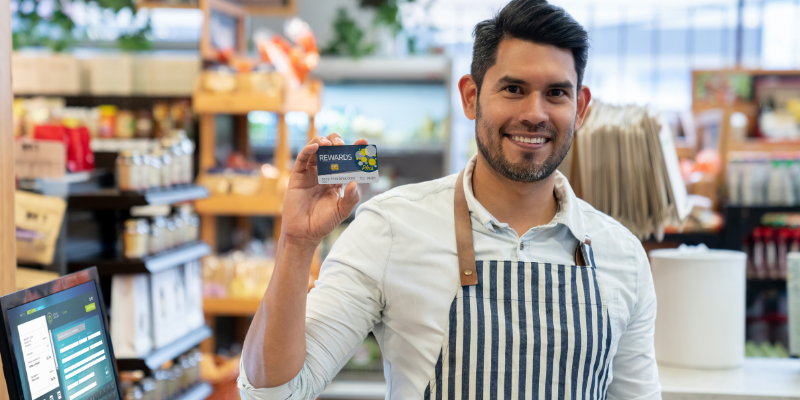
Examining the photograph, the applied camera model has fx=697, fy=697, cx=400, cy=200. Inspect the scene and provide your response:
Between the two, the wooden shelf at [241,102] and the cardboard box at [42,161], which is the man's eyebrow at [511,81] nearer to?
the cardboard box at [42,161]

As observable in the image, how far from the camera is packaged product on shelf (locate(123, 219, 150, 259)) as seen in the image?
3.01 metres

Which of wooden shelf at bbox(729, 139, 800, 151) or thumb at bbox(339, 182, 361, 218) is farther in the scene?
wooden shelf at bbox(729, 139, 800, 151)

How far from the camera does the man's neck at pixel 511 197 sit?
151 centimetres

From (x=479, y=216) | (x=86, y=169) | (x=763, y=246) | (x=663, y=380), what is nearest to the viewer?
(x=479, y=216)

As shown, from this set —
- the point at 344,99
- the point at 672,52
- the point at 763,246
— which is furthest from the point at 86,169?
the point at 672,52

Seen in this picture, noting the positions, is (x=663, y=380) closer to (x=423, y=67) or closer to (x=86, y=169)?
(x=86, y=169)

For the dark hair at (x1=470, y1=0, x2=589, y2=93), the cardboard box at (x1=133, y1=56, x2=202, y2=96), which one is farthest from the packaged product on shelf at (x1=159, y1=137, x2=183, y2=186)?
the dark hair at (x1=470, y1=0, x2=589, y2=93)

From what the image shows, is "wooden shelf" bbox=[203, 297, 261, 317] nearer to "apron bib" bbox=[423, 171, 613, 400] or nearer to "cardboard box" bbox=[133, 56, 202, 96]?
"cardboard box" bbox=[133, 56, 202, 96]

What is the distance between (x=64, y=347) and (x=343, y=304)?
23.9 inches

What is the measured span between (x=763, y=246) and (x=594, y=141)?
10.1 feet

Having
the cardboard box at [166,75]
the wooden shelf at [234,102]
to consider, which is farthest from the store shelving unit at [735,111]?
the cardboard box at [166,75]

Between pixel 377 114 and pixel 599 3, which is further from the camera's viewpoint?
pixel 599 3

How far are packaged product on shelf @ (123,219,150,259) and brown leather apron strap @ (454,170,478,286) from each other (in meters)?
1.94

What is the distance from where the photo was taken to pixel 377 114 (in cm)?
514
